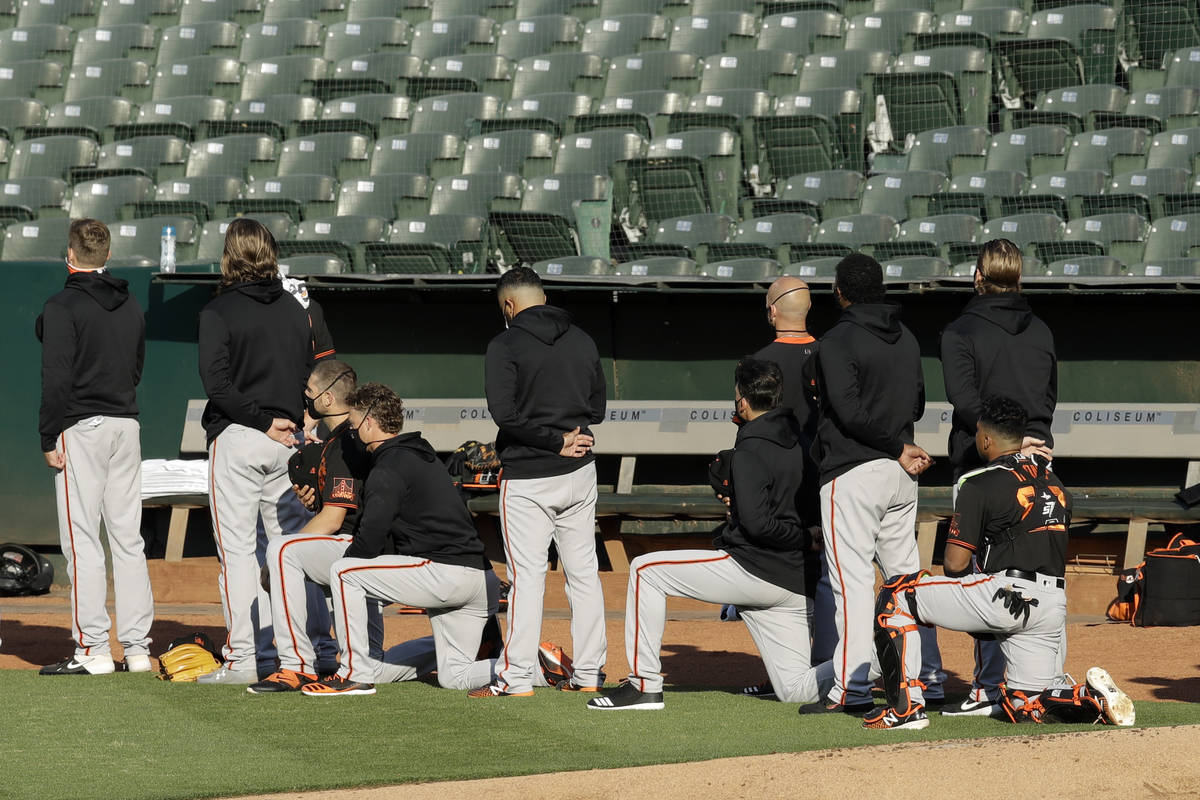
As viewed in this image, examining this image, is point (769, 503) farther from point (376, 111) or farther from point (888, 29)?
point (376, 111)

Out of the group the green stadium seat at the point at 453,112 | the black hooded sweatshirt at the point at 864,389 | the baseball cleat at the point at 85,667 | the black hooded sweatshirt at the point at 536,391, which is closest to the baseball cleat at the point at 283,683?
the baseball cleat at the point at 85,667

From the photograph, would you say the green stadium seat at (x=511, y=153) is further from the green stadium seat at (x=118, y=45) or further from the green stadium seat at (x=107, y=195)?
Result: the green stadium seat at (x=118, y=45)

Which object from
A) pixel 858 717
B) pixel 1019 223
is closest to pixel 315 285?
pixel 1019 223

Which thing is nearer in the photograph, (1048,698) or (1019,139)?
(1048,698)

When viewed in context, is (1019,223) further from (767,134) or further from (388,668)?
(388,668)

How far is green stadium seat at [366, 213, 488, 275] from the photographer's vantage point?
9859 mm

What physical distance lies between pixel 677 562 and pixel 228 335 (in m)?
1.90

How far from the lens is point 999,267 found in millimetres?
5125

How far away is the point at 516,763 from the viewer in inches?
169

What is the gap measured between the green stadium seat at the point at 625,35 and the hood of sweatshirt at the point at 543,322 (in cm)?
862

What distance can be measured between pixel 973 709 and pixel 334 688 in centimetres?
229

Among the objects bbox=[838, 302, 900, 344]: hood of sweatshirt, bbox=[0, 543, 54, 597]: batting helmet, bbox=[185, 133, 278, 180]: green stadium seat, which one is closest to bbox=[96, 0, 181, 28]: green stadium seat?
bbox=[185, 133, 278, 180]: green stadium seat

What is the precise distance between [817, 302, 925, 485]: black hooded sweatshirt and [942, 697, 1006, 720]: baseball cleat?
2.93 feet

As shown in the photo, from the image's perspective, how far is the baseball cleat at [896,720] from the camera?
4.59m
